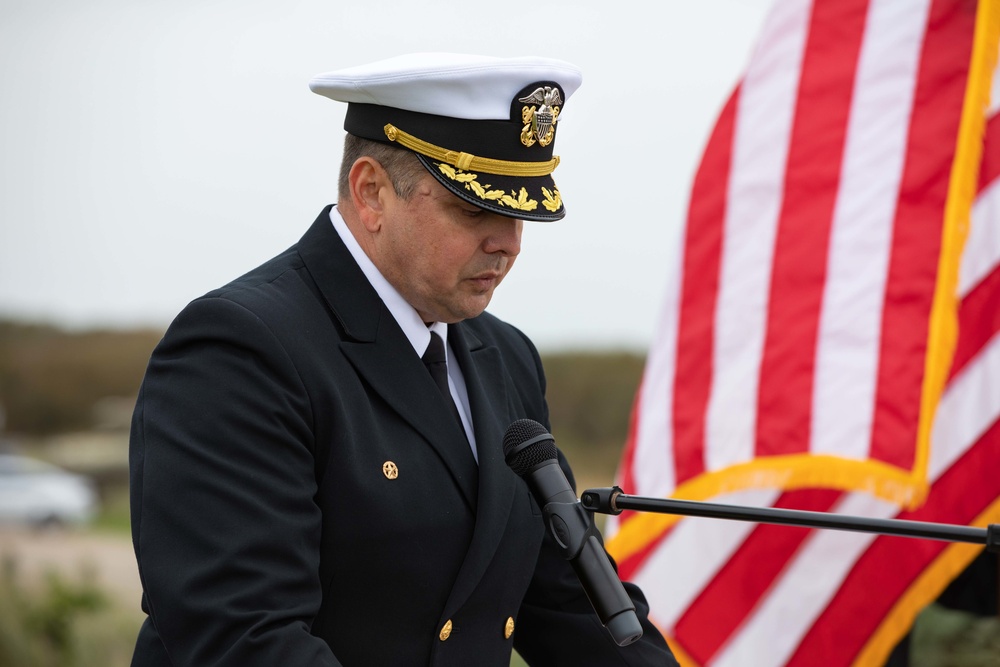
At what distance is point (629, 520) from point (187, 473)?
1842 mm

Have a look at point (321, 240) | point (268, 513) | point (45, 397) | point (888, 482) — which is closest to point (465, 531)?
point (268, 513)

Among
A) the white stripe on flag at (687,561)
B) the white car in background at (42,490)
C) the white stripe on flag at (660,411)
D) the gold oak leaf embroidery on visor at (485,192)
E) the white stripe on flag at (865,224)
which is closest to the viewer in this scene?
the gold oak leaf embroidery on visor at (485,192)

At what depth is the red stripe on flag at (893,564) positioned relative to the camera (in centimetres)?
287

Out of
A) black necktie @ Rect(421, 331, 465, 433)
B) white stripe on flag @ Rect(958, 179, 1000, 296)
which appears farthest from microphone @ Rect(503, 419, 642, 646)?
white stripe on flag @ Rect(958, 179, 1000, 296)

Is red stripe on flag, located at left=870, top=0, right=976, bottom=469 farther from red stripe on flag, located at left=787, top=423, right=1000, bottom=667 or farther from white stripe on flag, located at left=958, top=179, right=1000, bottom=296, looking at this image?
red stripe on flag, located at left=787, top=423, right=1000, bottom=667

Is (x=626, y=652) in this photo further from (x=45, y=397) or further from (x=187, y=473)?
(x=45, y=397)

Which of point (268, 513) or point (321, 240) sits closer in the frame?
point (268, 513)

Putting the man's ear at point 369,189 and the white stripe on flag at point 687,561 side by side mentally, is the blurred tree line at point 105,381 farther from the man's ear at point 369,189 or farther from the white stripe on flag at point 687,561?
the man's ear at point 369,189

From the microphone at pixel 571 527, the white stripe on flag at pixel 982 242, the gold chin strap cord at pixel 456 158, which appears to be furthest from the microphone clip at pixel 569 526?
the white stripe on flag at pixel 982 242

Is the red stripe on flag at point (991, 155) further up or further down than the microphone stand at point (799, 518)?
further up

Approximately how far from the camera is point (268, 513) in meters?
1.52

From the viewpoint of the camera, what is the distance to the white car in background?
28.7 ft

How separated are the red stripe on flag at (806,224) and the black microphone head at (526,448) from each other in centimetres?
156

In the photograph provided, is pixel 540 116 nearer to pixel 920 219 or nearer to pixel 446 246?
pixel 446 246
